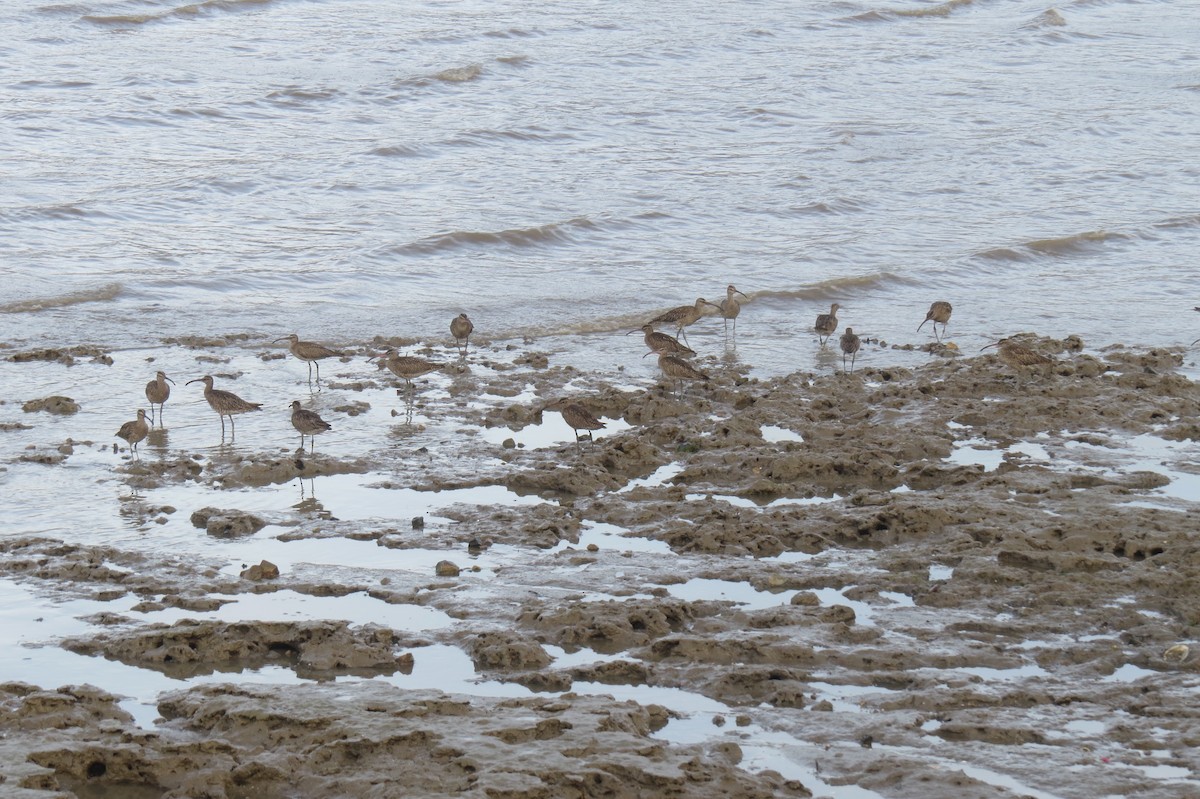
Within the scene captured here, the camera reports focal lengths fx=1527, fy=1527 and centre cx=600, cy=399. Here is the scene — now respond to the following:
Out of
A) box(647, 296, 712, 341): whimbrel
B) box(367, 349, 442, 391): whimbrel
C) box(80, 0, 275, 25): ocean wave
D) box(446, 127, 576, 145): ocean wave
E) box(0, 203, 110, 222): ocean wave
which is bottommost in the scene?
box(367, 349, 442, 391): whimbrel

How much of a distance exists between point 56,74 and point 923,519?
19737 millimetres

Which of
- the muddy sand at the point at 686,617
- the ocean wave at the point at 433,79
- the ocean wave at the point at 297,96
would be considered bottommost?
the muddy sand at the point at 686,617

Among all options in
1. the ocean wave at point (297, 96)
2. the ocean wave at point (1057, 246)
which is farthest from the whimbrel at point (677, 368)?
the ocean wave at point (297, 96)

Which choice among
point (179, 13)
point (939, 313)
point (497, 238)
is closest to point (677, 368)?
point (939, 313)

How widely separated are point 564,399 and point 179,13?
21.2m

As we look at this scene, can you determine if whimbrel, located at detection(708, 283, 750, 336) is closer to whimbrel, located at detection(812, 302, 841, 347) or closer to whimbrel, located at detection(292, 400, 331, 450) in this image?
whimbrel, located at detection(812, 302, 841, 347)

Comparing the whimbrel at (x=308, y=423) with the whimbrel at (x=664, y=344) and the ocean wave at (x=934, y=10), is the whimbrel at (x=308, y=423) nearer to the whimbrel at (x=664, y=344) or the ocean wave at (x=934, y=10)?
the whimbrel at (x=664, y=344)

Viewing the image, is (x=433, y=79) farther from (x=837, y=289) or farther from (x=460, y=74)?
(x=837, y=289)

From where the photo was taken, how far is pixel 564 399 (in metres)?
11.7

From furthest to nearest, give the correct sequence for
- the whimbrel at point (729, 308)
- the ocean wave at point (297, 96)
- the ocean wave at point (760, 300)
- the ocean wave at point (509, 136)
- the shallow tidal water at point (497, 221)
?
the ocean wave at point (297, 96) < the ocean wave at point (509, 136) < the ocean wave at point (760, 300) < the whimbrel at point (729, 308) < the shallow tidal water at point (497, 221)

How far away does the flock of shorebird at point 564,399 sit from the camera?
10562 millimetres

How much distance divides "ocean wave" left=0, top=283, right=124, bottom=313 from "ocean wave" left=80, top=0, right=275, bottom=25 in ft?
49.2

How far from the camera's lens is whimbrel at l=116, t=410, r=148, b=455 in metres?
10.4

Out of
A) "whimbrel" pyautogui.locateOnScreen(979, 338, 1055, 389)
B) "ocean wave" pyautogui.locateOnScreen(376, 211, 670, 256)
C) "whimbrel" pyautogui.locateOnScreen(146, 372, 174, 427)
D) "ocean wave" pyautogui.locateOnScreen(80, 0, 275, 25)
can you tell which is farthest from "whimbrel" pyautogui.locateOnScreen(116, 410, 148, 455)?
"ocean wave" pyautogui.locateOnScreen(80, 0, 275, 25)
